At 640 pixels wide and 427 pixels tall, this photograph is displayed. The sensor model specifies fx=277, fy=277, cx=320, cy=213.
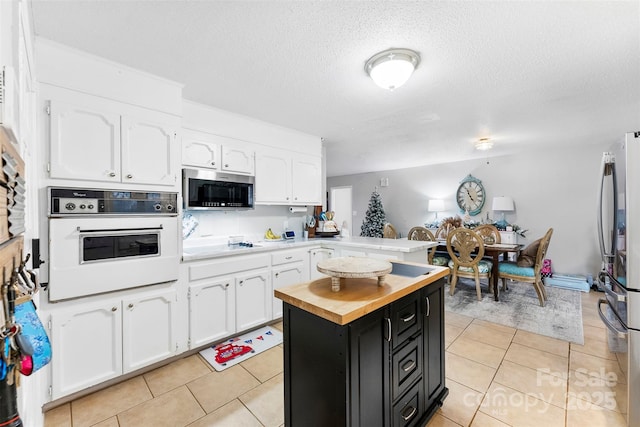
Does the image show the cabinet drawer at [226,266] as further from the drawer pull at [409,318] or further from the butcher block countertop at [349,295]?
the drawer pull at [409,318]

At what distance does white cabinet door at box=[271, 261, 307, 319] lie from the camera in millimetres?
2938

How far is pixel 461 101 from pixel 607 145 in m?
3.39

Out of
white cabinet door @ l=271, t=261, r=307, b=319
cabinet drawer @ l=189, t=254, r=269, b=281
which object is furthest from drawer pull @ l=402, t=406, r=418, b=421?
cabinet drawer @ l=189, t=254, r=269, b=281

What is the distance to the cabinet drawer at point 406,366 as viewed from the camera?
1393 millimetres

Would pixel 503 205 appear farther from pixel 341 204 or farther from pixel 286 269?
pixel 341 204

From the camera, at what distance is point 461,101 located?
265cm

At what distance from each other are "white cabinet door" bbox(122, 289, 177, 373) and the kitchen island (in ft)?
4.22

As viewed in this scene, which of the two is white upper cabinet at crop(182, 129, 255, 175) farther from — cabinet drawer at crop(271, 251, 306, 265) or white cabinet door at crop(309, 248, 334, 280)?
white cabinet door at crop(309, 248, 334, 280)

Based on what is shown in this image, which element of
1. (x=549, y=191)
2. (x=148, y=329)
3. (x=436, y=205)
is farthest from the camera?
(x=436, y=205)

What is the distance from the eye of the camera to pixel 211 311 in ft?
8.04

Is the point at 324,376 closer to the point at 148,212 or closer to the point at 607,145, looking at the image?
the point at 148,212

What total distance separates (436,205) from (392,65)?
4.41 metres

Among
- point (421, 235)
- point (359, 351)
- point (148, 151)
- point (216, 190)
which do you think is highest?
point (148, 151)

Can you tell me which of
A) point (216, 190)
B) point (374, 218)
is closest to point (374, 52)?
point (216, 190)
